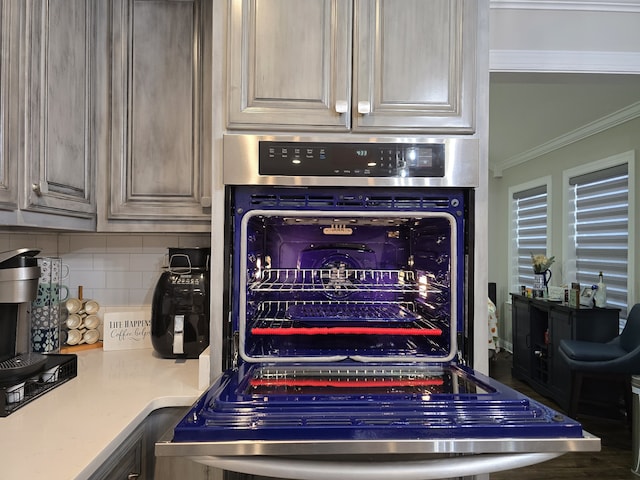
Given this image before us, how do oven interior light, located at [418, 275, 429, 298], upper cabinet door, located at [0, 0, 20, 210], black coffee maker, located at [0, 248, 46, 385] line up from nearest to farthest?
upper cabinet door, located at [0, 0, 20, 210] < black coffee maker, located at [0, 248, 46, 385] < oven interior light, located at [418, 275, 429, 298]

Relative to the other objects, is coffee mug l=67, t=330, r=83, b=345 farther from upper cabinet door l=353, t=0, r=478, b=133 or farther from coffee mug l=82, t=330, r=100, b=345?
upper cabinet door l=353, t=0, r=478, b=133

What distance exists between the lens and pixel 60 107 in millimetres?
1314

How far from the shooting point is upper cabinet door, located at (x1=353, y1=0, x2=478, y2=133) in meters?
1.28

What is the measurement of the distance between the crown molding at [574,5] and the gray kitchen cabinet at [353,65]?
0.46 m

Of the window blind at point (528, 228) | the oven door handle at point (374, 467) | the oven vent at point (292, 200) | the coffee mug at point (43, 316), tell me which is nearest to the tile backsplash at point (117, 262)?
the coffee mug at point (43, 316)


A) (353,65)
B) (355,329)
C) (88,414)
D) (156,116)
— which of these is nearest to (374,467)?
(355,329)

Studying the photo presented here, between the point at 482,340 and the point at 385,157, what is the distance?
24.6 inches

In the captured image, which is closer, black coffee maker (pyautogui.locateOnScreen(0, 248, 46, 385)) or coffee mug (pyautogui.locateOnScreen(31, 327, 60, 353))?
black coffee maker (pyautogui.locateOnScreen(0, 248, 46, 385))

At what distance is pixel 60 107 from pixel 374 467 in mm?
1334

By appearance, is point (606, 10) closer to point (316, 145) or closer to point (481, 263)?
point (481, 263)

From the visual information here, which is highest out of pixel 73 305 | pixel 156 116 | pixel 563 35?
pixel 563 35

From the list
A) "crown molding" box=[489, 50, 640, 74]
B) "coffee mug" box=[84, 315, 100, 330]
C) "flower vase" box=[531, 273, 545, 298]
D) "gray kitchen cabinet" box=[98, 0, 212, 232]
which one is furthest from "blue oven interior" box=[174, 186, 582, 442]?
"flower vase" box=[531, 273, 545, 298]

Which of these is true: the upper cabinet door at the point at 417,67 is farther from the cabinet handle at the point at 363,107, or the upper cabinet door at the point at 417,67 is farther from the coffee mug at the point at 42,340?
the coffee mug at the point at 42,340

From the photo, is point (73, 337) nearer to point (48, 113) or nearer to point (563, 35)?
point (48, 113)
